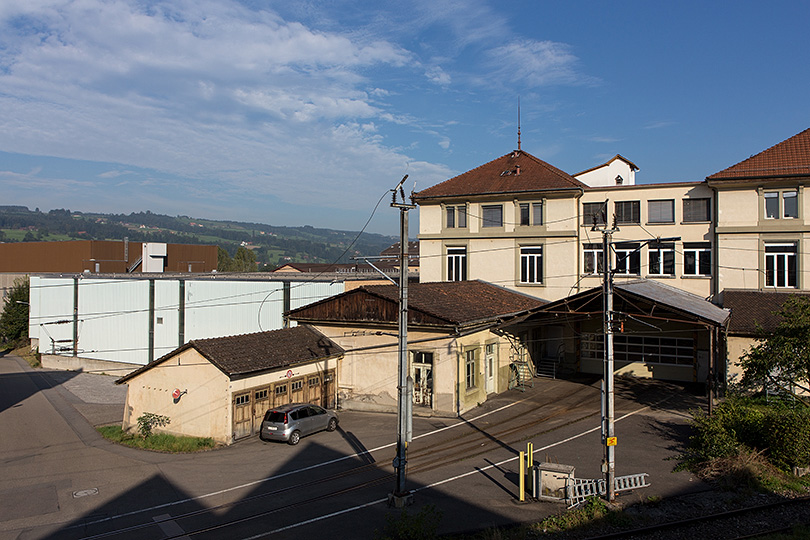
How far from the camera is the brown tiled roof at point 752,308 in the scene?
2634cm

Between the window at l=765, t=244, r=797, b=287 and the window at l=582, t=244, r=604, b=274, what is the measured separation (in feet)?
29.3

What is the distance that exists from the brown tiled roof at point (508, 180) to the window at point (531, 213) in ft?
3.52

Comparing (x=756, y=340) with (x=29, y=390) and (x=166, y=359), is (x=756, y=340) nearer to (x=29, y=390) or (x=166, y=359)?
(x=166, y=359)

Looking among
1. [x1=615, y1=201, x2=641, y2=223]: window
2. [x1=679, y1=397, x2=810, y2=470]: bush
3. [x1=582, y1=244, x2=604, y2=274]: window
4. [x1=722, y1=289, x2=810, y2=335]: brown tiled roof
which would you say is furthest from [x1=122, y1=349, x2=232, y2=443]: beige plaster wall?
[x1=615, y1=201, x2=641, y2=223]: window

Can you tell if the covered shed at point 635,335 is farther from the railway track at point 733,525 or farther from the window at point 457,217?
the railway track at point 733,525

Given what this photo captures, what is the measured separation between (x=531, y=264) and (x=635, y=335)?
8015 mm

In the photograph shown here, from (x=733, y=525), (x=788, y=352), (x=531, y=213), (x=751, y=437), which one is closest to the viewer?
(x=733, y=525)

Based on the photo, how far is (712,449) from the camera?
1739cm

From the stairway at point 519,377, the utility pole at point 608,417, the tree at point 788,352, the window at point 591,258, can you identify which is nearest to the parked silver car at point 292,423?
the stairway at point 519,377

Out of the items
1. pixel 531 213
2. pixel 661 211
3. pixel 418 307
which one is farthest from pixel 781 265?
pixel 418 307

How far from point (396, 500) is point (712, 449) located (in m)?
10.1

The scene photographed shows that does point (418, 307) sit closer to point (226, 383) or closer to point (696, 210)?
point (226, 383)

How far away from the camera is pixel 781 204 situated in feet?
99.8

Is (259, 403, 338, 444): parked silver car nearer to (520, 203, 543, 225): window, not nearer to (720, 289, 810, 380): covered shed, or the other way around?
(720, 289, 810, 380): covered shed
